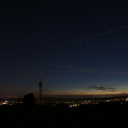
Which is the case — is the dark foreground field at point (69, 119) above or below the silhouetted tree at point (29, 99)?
below

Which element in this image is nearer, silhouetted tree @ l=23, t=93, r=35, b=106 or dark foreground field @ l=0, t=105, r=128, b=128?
dark foreground field @ l=0, t=105, r=128, b=128

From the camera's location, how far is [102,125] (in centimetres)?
975

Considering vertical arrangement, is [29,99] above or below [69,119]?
above

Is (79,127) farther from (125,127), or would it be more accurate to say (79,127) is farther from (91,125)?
(125,127)

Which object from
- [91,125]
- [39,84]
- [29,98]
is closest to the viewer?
[91,125]

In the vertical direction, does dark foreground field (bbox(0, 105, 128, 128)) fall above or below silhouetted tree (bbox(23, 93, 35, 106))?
below

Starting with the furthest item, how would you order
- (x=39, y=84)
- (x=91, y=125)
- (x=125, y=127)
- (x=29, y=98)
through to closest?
(x=39, y=84)
(x=29, y=98)
(x=91, y=125)
(x=125, y=127)

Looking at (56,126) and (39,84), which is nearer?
(56,126)

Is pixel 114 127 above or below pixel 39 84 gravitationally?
below

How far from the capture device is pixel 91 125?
9875mm

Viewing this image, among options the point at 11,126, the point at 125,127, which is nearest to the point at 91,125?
the point at 125,127

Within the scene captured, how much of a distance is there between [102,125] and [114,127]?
777mm

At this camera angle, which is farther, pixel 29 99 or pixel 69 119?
pixel 29 99

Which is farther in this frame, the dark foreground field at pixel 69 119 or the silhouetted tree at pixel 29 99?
the silhouetted tree at pixel 29 99
